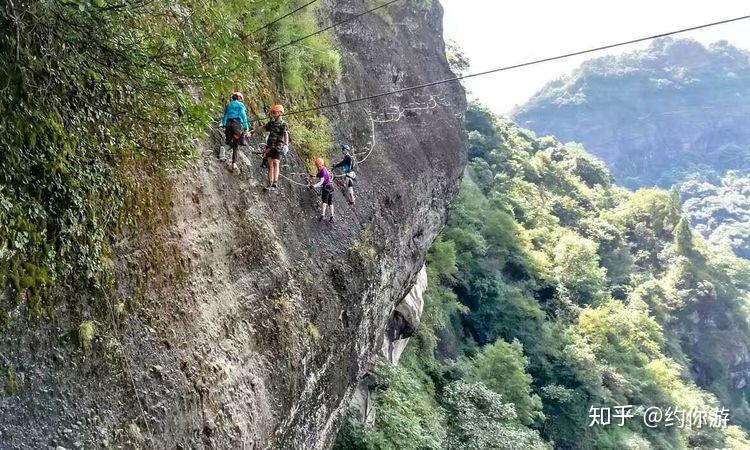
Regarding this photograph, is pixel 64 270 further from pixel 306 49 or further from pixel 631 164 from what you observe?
pixel 631 164

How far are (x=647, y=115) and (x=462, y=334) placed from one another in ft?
612

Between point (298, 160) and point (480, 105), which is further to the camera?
point (480, 105)

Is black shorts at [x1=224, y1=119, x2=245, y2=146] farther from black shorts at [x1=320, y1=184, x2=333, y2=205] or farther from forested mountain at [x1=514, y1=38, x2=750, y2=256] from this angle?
forested mountain at [x1=514, y1=38, x2=750, y2=256]

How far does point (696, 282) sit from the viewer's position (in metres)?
50.9

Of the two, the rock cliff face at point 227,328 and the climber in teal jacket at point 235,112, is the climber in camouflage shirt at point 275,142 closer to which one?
the rock cliff face at point 227,328

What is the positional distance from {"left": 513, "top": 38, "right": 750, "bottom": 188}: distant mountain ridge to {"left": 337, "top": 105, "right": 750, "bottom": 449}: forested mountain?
121 m

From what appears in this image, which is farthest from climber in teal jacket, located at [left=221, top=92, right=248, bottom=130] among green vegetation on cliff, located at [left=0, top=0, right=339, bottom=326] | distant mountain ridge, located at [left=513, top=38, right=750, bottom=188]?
distant mountain ridge, located at [left=513, top=38, right=750, bottom=188]

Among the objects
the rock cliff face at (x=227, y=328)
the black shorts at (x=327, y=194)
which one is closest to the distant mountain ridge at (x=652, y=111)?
the rock cliff face at (x=227, y=328)

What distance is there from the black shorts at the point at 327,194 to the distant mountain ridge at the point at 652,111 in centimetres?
17866

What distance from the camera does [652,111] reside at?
185 metres

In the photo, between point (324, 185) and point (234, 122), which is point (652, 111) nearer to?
point (324, 185)

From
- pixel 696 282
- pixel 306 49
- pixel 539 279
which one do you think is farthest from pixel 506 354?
pixel 696 282

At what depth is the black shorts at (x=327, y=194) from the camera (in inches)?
352

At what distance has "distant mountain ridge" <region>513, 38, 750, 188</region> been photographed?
175375 millimetres
